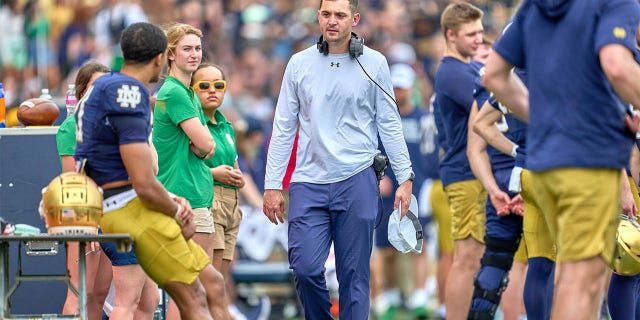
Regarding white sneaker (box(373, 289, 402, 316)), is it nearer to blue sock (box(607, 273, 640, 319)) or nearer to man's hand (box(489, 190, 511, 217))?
man's hand (box(489, 190, 511, 217))

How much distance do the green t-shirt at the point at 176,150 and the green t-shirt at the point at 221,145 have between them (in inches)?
27.8

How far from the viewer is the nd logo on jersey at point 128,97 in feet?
24.1

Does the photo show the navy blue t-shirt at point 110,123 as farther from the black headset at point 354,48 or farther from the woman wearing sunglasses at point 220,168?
the woman wearing sunglasses at point 220,168

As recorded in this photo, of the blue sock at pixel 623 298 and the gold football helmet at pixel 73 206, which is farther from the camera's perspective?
the blue sock at pixel 623 298

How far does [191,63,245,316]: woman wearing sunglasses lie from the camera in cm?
988

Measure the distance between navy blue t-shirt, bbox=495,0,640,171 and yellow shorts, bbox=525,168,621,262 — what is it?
0.06 m

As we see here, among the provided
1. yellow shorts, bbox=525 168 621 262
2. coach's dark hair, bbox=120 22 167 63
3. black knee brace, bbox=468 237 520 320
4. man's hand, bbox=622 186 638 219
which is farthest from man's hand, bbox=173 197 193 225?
black knee brace, bbox=468 237 520 320

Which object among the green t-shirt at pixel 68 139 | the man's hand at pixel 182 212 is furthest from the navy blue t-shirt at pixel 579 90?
the green t-shirt at pixel 68 139

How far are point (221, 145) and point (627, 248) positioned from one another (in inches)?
120

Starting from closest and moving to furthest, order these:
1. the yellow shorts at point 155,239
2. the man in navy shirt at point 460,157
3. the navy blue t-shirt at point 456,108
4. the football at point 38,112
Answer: the yellow shorts at point 155,239 → the football at point 38,112 → the man in navy shirt at point 460,157 → the navy blue t-shirt at point 456,108

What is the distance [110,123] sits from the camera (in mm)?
7418

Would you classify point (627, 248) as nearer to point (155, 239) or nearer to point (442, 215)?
point (155, 239)

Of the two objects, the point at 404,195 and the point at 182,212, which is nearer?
the point at 182,212

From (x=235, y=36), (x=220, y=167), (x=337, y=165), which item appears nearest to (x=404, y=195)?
(x=337, y=165)
